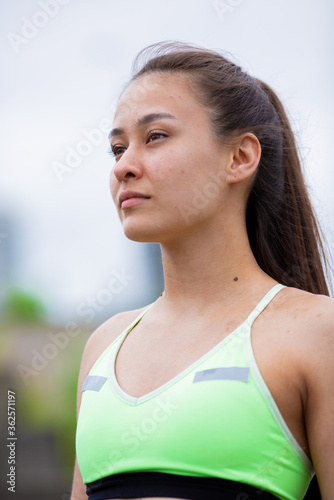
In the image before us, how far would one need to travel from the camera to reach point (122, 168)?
1980mm

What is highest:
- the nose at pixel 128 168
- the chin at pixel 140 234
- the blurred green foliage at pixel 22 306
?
the nose at pixel 128 168

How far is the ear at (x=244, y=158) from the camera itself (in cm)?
207

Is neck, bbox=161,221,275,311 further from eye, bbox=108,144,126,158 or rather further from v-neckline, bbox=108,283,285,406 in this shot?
eye, bbox=108,144,126,158

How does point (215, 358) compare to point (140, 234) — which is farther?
point (140, 234)

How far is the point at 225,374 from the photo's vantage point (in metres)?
1.68

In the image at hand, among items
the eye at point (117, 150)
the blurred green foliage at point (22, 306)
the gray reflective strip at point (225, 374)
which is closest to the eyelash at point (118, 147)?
the eye at point (117, 150)

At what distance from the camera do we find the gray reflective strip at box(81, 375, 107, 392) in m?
1.98

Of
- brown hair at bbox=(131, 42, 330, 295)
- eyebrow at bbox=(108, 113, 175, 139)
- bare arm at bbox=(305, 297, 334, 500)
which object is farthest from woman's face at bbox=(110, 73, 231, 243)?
bare arm at bbox=(305, 297, 334, 500)

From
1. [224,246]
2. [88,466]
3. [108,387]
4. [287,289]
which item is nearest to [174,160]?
[224,246]

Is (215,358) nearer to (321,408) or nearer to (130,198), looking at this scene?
(321,408)

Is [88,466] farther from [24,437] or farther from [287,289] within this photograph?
[24,437]

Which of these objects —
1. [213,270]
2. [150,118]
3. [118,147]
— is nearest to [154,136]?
[150,118]

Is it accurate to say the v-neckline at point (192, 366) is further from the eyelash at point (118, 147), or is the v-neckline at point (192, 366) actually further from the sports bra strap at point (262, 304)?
the eyelash at point (118, 147)

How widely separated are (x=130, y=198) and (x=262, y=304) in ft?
1.86
